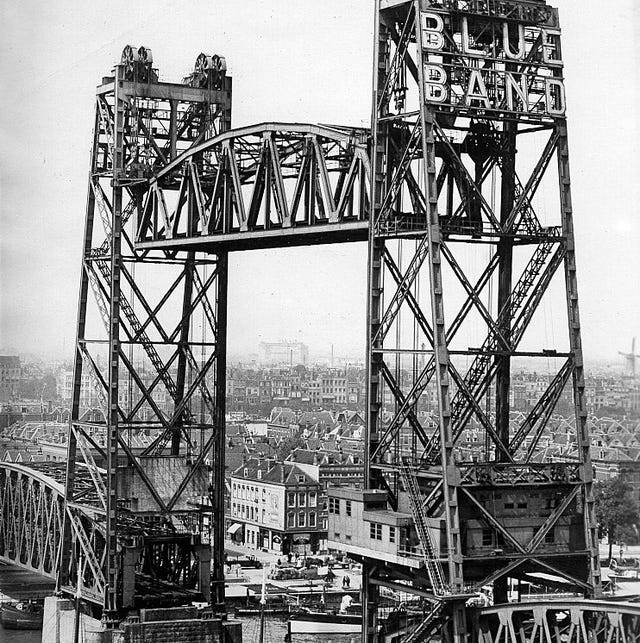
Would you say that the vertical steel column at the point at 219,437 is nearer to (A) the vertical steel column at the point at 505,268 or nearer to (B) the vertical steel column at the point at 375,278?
(B) the vertical steel column at the point at 375,278

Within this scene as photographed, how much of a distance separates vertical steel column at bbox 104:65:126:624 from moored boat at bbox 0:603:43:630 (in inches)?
1117

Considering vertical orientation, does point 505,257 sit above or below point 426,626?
above

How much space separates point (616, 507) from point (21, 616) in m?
38.8

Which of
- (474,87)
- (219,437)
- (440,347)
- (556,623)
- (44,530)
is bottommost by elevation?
(556,623)

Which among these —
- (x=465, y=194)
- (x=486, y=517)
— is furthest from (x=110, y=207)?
(x=486, y=517)

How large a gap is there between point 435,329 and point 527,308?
371cm

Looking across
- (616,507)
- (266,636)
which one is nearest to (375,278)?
(266,636)

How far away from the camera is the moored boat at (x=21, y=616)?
276 ft

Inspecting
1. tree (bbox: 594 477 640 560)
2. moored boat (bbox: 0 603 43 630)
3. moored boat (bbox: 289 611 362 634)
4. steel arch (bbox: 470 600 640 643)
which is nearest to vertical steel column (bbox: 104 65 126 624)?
steel arch (bbox: 470 600 640 643)

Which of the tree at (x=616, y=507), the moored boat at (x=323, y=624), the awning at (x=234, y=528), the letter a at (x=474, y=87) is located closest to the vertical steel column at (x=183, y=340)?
the letter a at (x=474, y=87)

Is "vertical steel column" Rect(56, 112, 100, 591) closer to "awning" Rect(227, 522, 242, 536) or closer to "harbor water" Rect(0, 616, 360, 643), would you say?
"harbor water" Rect(0, 616, 360, 643)

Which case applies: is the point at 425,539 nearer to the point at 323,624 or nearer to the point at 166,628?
the point at 166,628

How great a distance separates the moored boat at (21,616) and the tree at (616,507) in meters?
35.7

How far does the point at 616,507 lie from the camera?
101312mm
